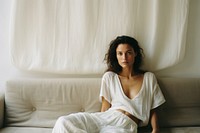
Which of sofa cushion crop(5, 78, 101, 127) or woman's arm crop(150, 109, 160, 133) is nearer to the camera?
woman's arm crop(150, 109, 160, 133)

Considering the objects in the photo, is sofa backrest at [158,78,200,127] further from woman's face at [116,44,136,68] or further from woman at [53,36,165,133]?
woman's face at [116,44,136,68]

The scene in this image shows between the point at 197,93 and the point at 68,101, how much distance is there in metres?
1.05

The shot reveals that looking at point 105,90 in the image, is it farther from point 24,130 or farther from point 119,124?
point 24,130

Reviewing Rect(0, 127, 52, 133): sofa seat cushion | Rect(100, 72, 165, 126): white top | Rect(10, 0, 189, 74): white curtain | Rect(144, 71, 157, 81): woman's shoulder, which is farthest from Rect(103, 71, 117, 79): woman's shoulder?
Rect(0, 127, 52, 133): sofa seat cushion

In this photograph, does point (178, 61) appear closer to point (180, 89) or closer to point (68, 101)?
point (180, 89)

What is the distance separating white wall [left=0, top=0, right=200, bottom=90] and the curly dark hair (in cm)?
25

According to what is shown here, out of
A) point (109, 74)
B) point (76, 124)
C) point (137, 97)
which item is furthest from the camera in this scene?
point (109, 74)

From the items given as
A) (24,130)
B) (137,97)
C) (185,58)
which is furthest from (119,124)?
(185,58)

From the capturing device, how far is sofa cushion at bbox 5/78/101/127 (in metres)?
1.97

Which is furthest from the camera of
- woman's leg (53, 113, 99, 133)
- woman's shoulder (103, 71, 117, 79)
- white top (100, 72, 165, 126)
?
woman's shoulder (103, 71, 117, 79)

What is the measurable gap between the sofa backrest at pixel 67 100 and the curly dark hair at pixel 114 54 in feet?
0.57

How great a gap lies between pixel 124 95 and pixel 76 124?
438mm

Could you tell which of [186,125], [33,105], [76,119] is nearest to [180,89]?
[186,125]

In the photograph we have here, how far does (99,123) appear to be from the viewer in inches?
68.6
